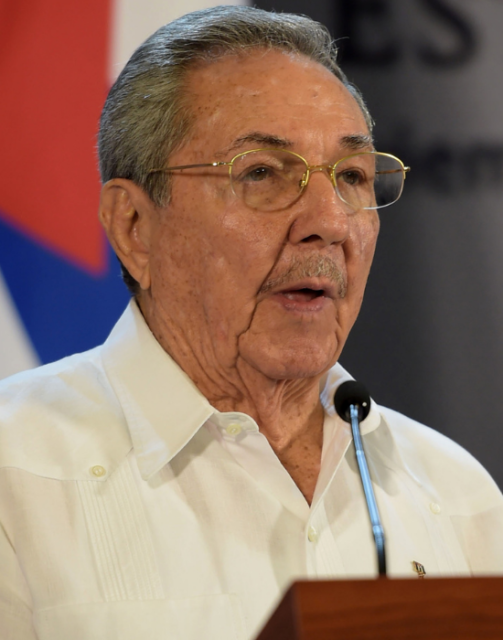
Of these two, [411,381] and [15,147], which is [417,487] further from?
[15,147]

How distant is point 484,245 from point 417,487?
3.77 ft

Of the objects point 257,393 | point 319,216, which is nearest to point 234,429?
point 257,393

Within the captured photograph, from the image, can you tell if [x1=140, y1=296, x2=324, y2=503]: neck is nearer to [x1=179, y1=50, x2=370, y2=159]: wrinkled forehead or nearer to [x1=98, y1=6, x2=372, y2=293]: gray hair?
[x1=98, y1=6, x2=372, y2=293]: gray hair

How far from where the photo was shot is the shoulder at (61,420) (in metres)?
1.51

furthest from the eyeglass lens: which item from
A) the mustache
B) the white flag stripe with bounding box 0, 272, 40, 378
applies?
the white flag stripe with bounding box 0, 272, 40, 378

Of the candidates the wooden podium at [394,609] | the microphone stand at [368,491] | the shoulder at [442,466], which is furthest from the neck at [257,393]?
the wooden podium at [394,609]

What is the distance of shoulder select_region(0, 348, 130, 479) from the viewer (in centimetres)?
151

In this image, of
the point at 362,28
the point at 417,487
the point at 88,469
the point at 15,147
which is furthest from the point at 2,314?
the point at 362,28

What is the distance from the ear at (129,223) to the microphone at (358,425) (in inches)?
19.6

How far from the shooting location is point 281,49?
1789mm

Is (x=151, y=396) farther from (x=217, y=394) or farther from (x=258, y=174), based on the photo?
(x=258, y=174)

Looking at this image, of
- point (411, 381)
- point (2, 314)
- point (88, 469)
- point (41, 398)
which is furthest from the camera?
point (411, 381)

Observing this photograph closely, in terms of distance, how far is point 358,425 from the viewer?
5.68ft

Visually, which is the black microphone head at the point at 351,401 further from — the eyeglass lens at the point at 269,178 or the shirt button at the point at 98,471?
the shirt button at the point at 98,471
